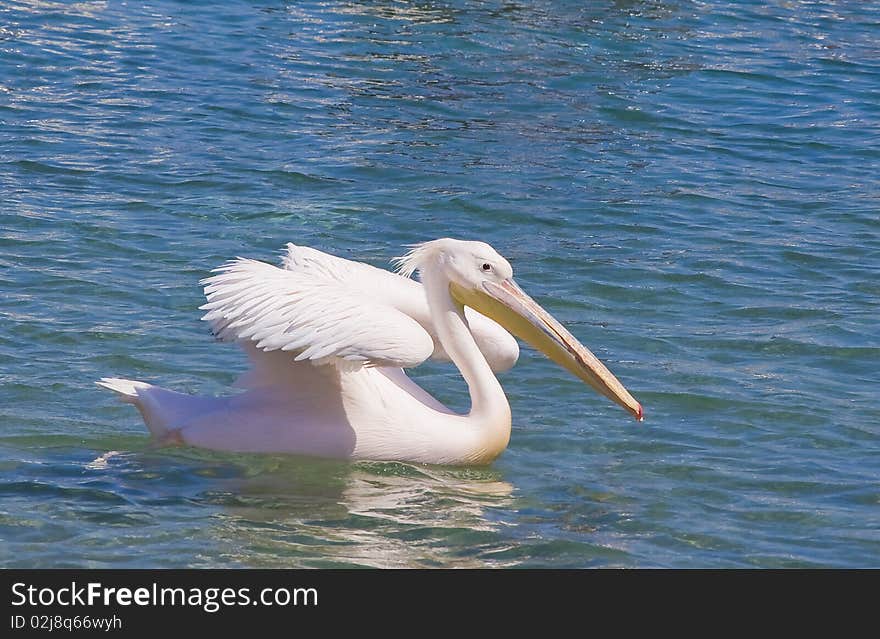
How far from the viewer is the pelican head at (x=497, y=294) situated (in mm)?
5074

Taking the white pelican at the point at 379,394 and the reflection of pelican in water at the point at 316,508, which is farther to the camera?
the white pelican at the point at 379,394

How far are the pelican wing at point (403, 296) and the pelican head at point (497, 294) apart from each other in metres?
0.13

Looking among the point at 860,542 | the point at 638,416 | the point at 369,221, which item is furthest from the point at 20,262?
the point at 860,542

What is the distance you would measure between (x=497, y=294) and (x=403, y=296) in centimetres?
36

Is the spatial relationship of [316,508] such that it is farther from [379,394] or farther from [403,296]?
[403,296]

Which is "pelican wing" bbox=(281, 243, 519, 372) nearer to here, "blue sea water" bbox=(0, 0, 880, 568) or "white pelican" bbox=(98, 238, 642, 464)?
"white pelican" bbox=(98, 238, 642, 464)

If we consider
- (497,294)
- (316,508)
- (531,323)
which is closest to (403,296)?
(497,294)

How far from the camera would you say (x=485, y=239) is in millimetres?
7523

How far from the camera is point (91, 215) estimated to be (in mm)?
7406

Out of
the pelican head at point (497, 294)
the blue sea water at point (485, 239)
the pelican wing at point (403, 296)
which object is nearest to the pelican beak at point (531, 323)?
the pelican head at point (497, 294)

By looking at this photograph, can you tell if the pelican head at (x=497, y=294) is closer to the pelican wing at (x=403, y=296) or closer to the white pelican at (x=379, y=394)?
the white pelican at (x=379, y=394)

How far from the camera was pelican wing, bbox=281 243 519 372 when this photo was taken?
5.20m

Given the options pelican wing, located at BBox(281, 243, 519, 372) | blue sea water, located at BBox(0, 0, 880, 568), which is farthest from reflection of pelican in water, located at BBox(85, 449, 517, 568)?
pelican wing, located at BBox(281, 243, 519, 372)

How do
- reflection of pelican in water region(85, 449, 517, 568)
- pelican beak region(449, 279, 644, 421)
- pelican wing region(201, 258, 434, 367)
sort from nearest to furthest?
1. reflection of pelican in water region(85, 449, 517, 568)
2. pelican wing region(201, 258, 434, 367)
3. pelican beak region(449, 279, 644, 421)
